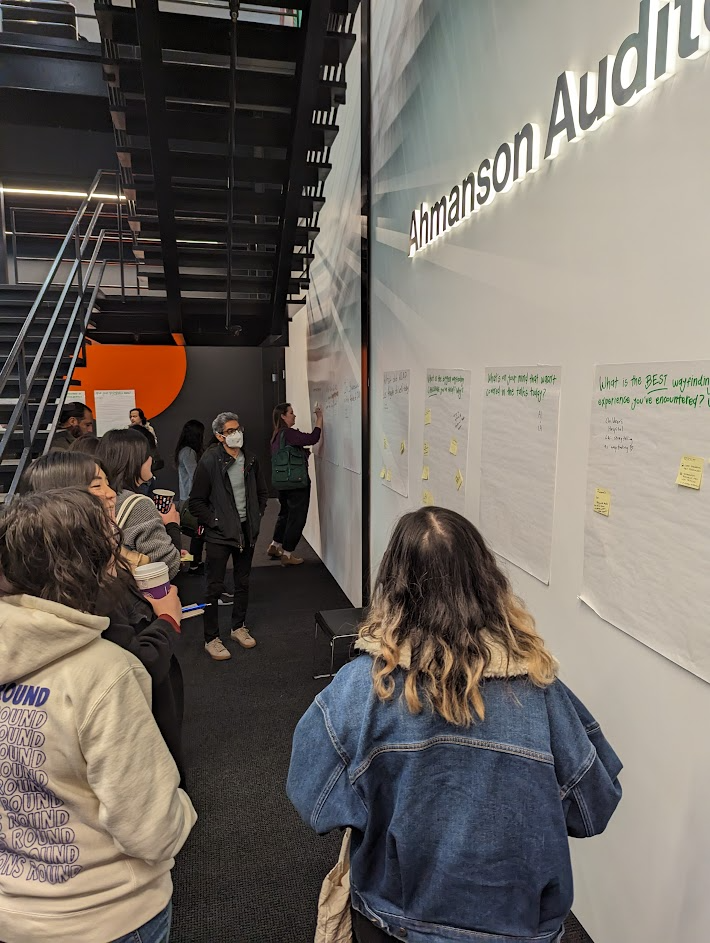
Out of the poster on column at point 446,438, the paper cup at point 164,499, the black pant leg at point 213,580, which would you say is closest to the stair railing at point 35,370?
the paper cup at point 164,499

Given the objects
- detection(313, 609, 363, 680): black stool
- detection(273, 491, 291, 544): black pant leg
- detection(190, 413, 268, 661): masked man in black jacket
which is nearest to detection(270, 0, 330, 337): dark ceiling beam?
detection(190, 413, 268, 661): masked man in black jacket

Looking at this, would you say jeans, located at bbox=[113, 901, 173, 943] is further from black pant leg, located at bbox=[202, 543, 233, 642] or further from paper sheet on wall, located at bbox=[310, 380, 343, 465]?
paper sheet on wall, located at bbox=[310, 380, 343, 465]

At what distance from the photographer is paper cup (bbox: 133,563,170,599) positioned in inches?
77.4

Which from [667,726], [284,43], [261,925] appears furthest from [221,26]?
[261,925]

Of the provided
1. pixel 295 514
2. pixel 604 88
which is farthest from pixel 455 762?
pixel 295 514

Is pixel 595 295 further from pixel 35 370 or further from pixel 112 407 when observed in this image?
pixel 112 407

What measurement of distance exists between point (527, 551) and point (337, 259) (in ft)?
11.8

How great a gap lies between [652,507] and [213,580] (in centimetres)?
300

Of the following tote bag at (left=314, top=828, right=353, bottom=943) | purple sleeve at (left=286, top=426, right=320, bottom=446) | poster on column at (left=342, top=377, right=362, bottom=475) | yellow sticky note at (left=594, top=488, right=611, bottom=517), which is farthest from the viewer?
purple sleeve at (left=286, top=426, right=320, bottom=446)

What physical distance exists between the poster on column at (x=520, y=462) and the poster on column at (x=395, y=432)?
106 cm

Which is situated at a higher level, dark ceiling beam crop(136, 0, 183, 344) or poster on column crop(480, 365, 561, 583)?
dark ceiling beam crop(136, 0, 183, 344)

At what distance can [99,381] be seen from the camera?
26.5ft

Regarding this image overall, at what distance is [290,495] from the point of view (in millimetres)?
5832

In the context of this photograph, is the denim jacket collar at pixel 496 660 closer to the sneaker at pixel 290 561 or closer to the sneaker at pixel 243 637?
the sneaker at pixel 243 637
